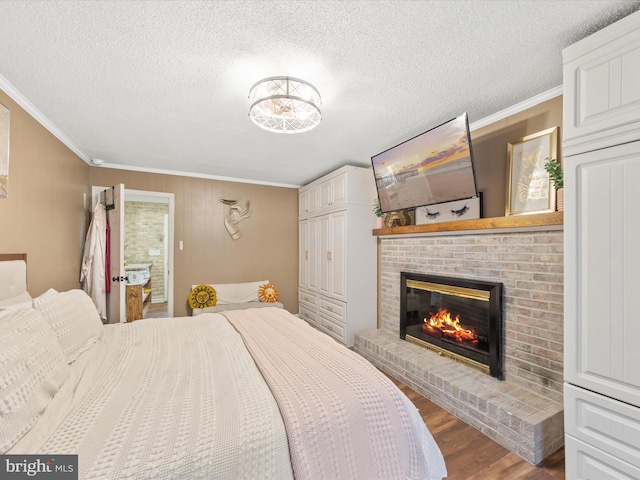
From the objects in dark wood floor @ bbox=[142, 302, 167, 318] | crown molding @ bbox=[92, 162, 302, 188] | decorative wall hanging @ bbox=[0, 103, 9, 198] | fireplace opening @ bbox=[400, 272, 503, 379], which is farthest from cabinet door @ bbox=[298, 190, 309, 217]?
decorative wall hanging @ bbox=[0, 103, 9, 198]

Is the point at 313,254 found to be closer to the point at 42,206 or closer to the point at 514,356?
the point at 514,356

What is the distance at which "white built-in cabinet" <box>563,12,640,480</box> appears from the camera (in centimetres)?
126

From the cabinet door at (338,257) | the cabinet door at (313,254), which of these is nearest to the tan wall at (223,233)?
the cabinet door at (313,254)

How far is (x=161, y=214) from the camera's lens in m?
6.48

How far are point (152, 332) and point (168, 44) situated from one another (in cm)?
187

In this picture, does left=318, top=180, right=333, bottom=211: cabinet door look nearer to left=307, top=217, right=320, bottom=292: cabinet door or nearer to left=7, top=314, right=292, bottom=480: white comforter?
left=307, top=217, right=320, bottom=292: cabinet door

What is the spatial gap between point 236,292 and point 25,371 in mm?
3372

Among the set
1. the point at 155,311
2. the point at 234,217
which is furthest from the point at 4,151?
the point at 155,311

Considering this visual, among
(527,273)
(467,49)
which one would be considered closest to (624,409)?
(527,273)

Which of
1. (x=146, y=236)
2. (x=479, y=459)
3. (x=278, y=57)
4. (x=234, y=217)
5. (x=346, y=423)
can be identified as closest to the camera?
(x=346, y=423)

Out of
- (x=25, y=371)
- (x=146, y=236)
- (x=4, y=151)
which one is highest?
(x=4, y=151)

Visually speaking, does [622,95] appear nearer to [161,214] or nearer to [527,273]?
[527,273]

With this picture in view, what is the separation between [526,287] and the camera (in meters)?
2.09

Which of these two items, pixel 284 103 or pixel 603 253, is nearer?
pixel 603 253
